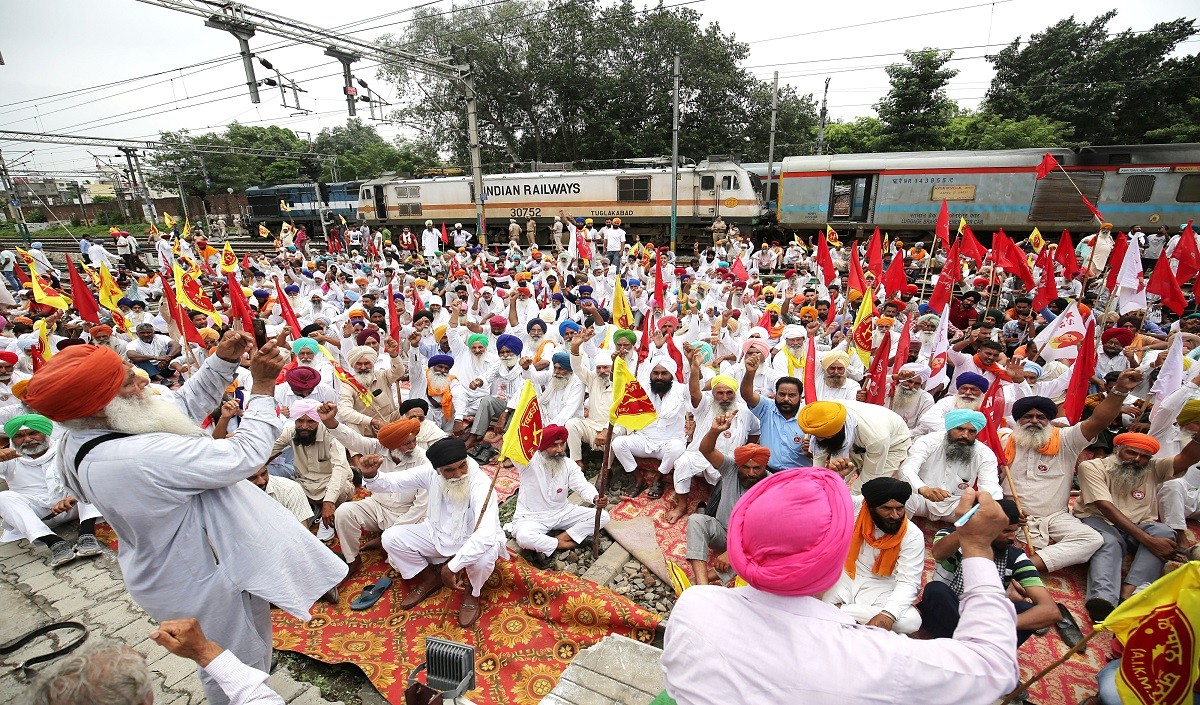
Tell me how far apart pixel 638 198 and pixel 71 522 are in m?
18.4

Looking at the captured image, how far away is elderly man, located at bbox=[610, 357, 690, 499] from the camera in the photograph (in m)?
5.23

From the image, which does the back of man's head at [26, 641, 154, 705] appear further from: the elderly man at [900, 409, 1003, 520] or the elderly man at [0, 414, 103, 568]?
the elderly man at [900, 409, 1003, 520]

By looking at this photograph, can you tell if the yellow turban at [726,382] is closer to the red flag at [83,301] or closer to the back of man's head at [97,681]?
the back of man's head at [97,681]

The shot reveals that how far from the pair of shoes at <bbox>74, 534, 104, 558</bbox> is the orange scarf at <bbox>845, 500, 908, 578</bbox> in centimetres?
551

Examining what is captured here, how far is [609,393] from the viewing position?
5.77 meters

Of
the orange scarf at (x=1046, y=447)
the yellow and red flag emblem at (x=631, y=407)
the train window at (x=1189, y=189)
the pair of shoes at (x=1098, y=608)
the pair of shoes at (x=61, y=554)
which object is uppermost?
the train window at (x=1189, y=189)

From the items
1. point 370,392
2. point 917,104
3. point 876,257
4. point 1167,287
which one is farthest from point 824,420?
point 917,104

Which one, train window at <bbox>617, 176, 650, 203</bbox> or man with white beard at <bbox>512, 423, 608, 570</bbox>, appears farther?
train window at <bbox>617, 176, 650, 203</bbox>

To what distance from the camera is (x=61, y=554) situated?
13.8 feet

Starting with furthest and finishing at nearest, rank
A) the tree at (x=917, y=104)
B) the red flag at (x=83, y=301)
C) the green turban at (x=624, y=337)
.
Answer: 1. the tree at (x=917, y=104)
2. the red flag at (x=83, y=301)
3. the green turban at (x=624, y=337)

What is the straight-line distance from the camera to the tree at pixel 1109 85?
24266 mm

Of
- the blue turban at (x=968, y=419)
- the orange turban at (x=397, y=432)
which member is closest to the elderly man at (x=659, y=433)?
the orange turban at (x=397, y=432)

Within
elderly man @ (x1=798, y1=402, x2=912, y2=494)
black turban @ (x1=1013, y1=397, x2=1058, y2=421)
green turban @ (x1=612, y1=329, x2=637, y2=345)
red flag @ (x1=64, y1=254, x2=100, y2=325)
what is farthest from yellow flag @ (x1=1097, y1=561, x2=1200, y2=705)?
red flag @ (x1=64, y1=254, x2=100, y2=325)

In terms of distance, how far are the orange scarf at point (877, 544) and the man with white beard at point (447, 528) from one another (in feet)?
7.08
